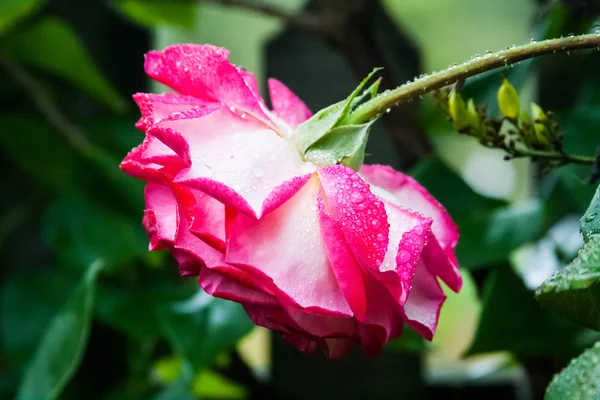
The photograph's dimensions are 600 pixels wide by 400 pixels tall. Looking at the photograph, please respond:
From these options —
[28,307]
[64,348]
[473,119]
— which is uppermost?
[473,119]

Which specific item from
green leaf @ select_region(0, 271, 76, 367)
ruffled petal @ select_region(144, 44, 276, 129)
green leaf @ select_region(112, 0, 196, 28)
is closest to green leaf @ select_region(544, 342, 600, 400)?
ruffled petal @ select_region(144, 44, 276, 129)

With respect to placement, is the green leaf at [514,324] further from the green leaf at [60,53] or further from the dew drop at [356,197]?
the green leaf at [60,53]

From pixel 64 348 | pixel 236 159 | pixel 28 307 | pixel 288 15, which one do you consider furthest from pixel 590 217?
pixel 28 307

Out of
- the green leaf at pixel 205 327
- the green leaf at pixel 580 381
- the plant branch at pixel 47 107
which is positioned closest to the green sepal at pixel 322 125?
the green leaf at pixel 580 381

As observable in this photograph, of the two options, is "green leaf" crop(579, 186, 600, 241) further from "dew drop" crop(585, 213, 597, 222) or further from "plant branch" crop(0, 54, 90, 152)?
"plant branch" crop(0, 54, 90, 152)

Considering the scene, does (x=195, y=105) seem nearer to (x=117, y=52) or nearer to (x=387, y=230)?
(x=387, y=230)

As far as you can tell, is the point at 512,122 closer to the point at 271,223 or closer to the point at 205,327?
the point at 271,223

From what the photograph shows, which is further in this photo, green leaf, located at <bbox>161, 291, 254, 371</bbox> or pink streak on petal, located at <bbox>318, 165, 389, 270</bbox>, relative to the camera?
green leaf, located at <bbox>161, 291, 254, 371</bbox>
